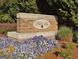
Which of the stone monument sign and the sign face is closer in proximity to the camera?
the stone monument sign

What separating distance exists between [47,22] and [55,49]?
3258mm

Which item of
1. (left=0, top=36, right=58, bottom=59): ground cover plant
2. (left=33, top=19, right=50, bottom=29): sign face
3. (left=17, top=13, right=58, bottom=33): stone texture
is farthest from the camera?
(left=33, top=19, right=50, bottom=29): sign face

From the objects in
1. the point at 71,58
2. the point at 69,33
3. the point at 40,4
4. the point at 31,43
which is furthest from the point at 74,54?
the point at 40,4

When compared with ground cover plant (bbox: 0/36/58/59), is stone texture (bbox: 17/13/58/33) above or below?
above

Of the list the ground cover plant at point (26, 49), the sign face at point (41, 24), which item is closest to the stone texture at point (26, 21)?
the sign face at point (41, 24)

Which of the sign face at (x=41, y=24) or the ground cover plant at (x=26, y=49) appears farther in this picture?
the sign face at (x=41, y=24)

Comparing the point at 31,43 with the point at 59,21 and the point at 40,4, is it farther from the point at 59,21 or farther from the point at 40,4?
the point at 40,4

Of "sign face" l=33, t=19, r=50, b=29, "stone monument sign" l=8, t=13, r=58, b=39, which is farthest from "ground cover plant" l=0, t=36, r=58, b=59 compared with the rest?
"sign face" l=33, t=19, r=50, b=29

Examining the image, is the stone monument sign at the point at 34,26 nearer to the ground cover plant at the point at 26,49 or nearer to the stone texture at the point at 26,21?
the stone texture at the point at 26,21

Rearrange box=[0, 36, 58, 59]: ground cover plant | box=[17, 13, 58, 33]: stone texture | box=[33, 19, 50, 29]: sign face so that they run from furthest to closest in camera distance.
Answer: box=[33, 19, 50, 29]: sign face < box=[17, 13, 58, 33]: stone texture < box=[0, 36, 58, 59]: ground cover plant

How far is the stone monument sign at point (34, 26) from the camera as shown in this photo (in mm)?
12023

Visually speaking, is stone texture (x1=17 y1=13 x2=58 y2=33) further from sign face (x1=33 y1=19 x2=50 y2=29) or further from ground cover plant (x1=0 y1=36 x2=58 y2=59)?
ground cover plant (x1=0 y1=36 x2=58 y2=59)

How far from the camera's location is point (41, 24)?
1243 cm

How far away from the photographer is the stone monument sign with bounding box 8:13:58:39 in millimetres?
12023
